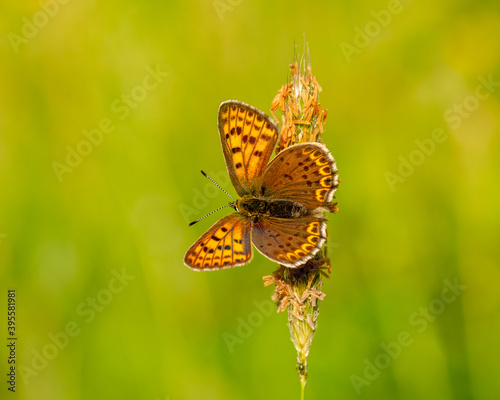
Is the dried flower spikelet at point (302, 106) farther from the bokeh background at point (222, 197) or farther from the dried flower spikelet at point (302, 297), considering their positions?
the bokeh background at point (222, 197)

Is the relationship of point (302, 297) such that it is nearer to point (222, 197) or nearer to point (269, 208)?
point (269, 208)

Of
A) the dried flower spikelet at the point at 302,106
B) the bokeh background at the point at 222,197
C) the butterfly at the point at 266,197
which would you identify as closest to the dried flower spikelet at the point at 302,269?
the dried flower spikelet at the point at 302,106

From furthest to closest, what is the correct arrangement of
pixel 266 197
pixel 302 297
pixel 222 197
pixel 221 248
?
Answer: pixel 222 197 → pixel 266 197 → pixel 221 248 → pixel 302 297

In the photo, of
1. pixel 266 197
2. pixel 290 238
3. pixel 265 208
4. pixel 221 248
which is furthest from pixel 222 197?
pixel 290 238

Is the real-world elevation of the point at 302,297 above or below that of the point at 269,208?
below
